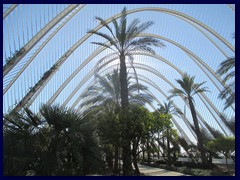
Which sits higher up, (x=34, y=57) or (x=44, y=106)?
(x=34, y=57)

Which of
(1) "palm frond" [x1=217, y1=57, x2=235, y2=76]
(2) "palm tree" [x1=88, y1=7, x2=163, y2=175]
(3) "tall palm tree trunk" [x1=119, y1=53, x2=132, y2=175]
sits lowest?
(3) "tall palm tree trunk" [x1=119, y1=53, x2=132, y2=175]

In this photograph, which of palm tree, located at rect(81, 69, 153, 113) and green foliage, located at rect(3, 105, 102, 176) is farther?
palm tree, located at rect(81, 69, 153, 113)

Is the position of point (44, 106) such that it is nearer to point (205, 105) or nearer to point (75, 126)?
point (75, 126)

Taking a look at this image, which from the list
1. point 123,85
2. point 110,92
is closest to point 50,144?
point 123,85

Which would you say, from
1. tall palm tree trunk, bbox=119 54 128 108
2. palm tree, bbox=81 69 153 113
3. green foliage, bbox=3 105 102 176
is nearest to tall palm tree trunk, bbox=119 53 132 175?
tall palm tree trunk, bbox=119 54 128 108

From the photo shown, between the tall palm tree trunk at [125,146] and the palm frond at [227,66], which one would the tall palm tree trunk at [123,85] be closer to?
the tall palm tree trunk at [125,146]

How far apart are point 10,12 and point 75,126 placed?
9322mm

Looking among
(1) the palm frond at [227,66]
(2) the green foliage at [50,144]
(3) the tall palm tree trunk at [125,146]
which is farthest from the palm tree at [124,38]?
(2) the green foliage at [50,144]

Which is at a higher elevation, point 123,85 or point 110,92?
point 110,92

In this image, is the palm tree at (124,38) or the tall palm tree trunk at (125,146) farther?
the palm tree at (124,38)

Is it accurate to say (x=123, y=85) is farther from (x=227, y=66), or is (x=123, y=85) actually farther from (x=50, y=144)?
(x=50, y=144)

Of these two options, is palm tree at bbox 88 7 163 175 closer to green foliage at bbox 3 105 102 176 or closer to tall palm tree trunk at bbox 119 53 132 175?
tall palm tree trunk at bbox 119 53 132 175
